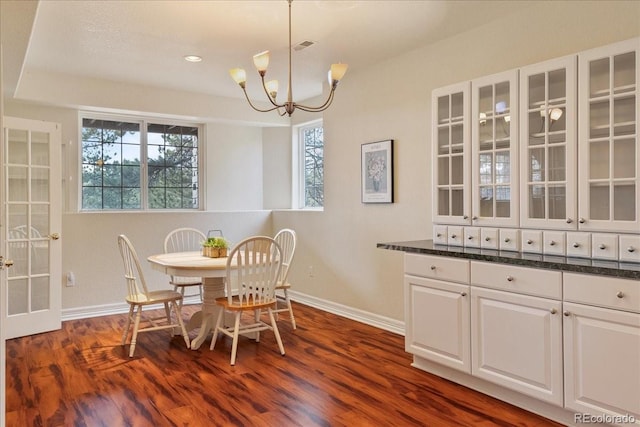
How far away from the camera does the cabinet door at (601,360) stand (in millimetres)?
2078

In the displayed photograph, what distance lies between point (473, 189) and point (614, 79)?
0.99 metres

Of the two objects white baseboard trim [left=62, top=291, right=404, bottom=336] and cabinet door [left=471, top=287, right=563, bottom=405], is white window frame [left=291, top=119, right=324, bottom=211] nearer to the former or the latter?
white baseboard trim [left=62, top=291, right=404, bottom=336]

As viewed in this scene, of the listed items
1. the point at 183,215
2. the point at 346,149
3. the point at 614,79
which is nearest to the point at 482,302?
the point at 614,79

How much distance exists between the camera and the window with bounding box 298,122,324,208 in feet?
18.1

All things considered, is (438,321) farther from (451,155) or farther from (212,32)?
(212,32)

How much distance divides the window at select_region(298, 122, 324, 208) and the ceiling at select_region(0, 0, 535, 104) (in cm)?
121

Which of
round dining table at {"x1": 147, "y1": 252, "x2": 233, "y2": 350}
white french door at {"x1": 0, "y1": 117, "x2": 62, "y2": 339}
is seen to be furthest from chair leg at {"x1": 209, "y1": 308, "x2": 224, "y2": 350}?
white french door at {"x1": 0, "y1": 117, "x2": 62, "y2": 339}

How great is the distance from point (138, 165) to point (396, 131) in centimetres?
305

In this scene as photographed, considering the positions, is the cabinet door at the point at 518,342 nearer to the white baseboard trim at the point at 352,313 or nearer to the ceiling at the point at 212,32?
the white baseboard trim at the point at 352,313

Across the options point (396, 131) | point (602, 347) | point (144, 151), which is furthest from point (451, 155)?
point (144, 151)

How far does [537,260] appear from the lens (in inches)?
95.7

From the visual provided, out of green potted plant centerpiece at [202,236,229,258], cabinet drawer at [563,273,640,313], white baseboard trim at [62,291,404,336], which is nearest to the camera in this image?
cabinet drawer at [563,273,640,313]

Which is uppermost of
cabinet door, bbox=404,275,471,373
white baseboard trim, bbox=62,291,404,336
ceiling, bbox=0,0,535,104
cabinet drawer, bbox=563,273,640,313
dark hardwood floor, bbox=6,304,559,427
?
ceiling, bbox=0,0,535,104

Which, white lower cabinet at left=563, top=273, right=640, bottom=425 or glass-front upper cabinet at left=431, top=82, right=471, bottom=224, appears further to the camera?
glass-front upper cabinet at left=431, top=82, right=471, bottom=224
